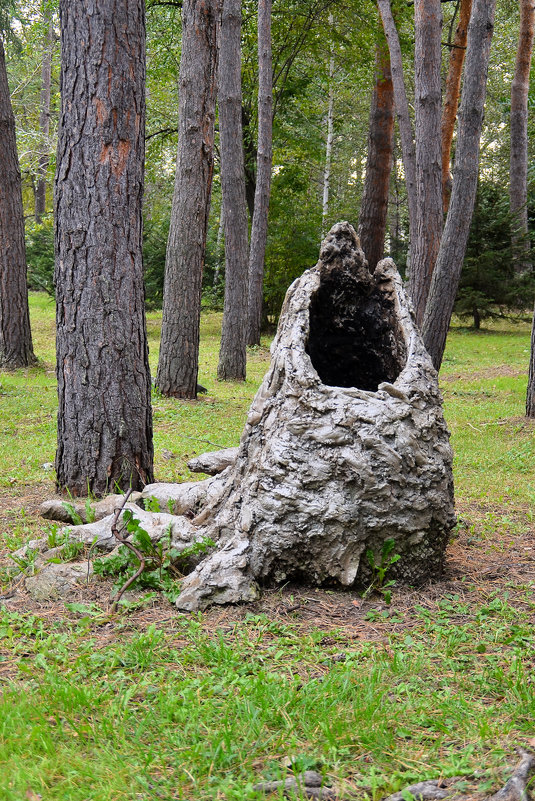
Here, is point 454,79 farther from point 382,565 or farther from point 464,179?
point 382,565

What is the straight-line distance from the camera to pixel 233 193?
42.5 feet

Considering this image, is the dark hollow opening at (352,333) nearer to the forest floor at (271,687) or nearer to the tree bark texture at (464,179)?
the forest floor at (271,687)

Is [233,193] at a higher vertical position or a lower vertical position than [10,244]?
higher

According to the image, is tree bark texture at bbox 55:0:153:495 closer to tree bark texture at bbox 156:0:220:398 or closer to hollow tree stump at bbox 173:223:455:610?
hollow tree stump at bbox 173:223:455:610

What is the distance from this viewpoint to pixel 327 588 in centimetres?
370

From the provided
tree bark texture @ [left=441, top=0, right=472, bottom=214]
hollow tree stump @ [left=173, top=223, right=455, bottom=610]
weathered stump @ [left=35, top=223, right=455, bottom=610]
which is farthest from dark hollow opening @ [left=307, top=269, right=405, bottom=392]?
tree bark texture @ [left=441, top=0, right=472, bottom=214]

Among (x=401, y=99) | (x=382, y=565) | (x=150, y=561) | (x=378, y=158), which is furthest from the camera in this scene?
(x=378, y=158)

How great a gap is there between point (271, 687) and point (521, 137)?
937 inches

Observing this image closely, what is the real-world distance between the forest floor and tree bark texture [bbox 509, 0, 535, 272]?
Answer: 59.7ft

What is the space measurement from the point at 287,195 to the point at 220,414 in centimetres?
1557

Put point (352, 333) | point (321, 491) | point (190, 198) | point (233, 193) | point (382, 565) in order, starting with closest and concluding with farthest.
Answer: point (321, 491) < point (382, 565) < point (352, 333) < point (190, 198) < point (233, 193)

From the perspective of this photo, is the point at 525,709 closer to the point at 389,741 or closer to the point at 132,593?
the point at 389,741

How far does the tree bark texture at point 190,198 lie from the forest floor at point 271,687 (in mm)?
6016

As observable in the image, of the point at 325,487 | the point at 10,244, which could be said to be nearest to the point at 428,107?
the point at 10,244
